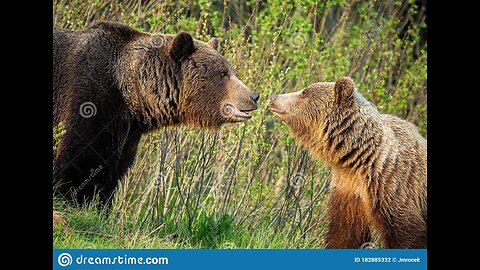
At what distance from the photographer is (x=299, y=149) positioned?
984 centimetres

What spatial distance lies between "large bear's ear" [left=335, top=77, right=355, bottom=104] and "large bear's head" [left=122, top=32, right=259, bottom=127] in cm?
87

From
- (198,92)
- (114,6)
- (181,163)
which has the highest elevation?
(114,6)

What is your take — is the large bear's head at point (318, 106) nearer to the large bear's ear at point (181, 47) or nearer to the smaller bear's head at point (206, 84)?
the smaller bear's head at point (206, 84)

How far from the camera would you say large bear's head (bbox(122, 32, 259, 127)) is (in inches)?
350

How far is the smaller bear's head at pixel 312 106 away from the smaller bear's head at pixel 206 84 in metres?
0.38

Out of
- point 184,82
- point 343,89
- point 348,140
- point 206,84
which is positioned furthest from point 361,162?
point 184,82

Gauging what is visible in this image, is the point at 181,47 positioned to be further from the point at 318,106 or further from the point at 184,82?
the point at 318,106

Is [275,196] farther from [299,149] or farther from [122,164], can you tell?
[122,164]

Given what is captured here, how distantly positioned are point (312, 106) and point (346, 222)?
1134 millimetres

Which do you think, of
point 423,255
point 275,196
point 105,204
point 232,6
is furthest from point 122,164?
point 232,6

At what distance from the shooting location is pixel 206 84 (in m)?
8.98

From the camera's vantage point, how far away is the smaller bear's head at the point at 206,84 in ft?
29.2

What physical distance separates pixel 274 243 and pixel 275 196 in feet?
5.42

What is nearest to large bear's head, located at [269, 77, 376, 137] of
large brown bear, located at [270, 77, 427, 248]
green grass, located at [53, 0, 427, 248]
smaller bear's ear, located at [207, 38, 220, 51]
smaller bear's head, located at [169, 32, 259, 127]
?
large brown bear, located at [270, 77, 427, 248]
